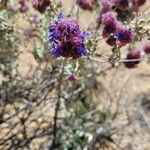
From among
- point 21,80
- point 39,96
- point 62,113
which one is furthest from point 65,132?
point 21,80

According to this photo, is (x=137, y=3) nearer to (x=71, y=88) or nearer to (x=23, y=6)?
(x=71, y=88)

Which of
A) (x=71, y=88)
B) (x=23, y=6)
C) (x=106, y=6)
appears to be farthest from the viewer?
(x=23, y=6)

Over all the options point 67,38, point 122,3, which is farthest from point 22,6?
point 67,38

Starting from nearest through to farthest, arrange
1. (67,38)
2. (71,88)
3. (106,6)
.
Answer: (67,38) < (106,6) < (71,88)

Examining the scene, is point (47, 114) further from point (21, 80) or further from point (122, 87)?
point (122, 87)

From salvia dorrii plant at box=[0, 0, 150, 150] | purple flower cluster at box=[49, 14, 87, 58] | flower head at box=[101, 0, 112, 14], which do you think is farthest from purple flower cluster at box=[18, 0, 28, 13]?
purple flower cluster at box=[49, 14, 87, 58]

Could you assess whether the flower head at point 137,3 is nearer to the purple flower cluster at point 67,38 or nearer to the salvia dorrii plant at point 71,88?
the salvia dorrii plant at point 71,88

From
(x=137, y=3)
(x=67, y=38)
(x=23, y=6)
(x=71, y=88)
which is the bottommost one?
(x=71, y=88)

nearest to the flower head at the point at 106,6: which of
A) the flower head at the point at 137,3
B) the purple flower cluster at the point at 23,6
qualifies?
the flower head at the point at 137,3
